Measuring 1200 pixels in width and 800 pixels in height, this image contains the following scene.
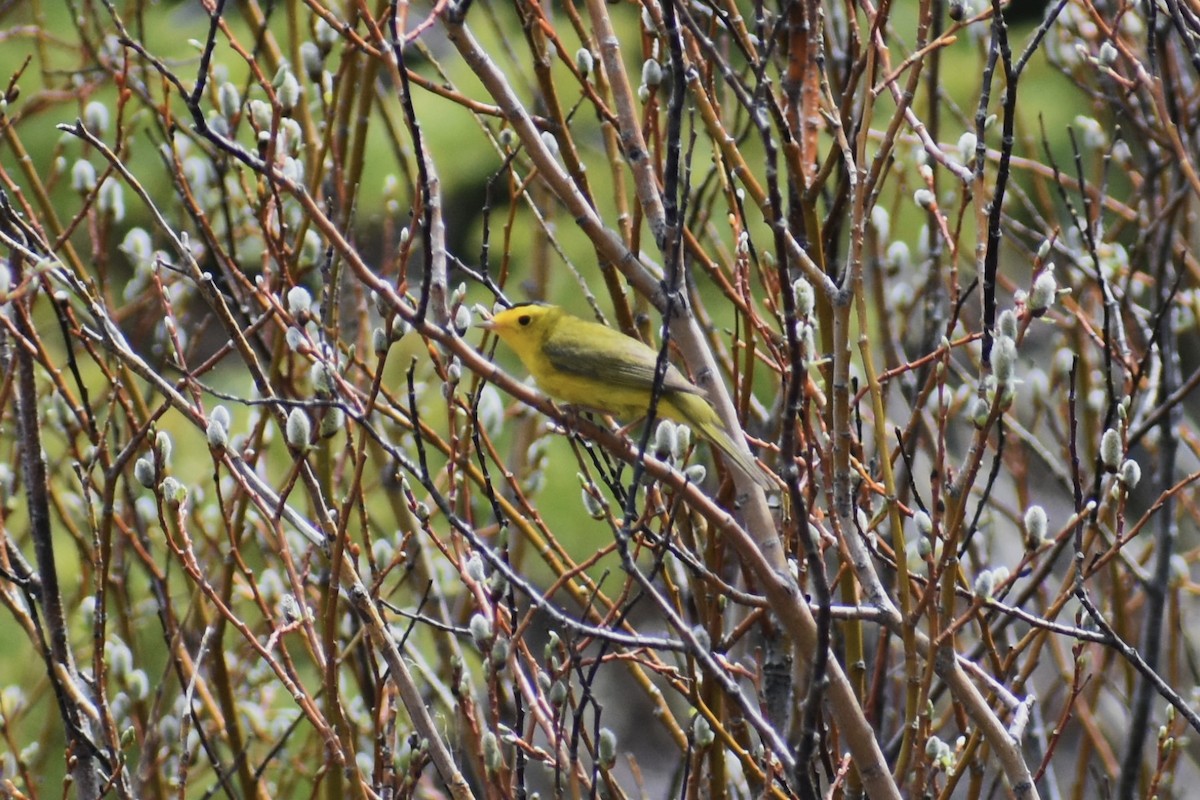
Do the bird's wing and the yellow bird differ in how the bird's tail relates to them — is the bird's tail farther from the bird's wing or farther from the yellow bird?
the bird's wing

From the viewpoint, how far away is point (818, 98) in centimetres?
286

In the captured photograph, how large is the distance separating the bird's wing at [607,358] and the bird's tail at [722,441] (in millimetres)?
248

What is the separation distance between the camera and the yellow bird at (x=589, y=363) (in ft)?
10.7

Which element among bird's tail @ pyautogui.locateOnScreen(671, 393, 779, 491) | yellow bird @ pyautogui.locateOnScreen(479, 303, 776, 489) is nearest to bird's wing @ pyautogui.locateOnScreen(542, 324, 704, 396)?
yellow bird @ pyautogui.locateOnScreen(479, 303, 776, 489)

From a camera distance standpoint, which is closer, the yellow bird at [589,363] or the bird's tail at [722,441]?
the bird's tail at [722,441]

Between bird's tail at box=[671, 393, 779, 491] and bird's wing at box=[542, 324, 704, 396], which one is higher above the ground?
bird's wing at box=[542, 324, 704, 396]

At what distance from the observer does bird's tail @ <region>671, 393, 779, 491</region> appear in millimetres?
2688

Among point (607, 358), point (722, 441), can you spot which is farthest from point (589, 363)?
point (722, 441)

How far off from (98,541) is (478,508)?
385 centimetres

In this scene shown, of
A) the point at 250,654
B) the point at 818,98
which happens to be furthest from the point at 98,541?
the point at 818,98

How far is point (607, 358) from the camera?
3398mm

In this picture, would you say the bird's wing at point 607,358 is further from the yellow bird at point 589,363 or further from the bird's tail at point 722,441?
the bird's tail at point 722,441

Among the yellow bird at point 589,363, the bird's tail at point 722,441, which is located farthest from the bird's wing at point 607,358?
the bird's tail at point 722,441

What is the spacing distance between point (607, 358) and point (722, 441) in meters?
0.74
